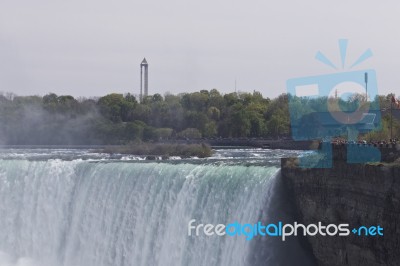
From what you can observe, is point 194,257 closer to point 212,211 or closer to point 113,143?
point 212,211

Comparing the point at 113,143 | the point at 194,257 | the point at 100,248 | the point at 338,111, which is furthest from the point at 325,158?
the point at 113,143

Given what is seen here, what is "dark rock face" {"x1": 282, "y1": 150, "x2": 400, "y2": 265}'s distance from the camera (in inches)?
908

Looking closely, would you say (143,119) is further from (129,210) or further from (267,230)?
(267,230)

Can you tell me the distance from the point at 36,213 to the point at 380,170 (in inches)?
825

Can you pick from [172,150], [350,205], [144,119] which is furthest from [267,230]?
[144,119]

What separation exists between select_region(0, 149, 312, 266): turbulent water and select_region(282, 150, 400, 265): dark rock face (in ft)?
3.66

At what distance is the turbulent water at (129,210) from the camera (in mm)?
29125

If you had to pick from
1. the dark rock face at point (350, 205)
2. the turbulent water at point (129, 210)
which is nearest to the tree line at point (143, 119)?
the turbulent water at point (129, 210)

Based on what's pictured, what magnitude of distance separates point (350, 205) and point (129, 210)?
11.7 metres

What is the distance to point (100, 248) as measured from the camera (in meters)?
35.3

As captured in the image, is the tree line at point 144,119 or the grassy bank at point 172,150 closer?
the grassy bank at point 172,150

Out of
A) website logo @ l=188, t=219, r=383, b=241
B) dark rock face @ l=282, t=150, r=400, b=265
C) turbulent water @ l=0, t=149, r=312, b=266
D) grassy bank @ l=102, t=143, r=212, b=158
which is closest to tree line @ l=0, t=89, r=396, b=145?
grassy bank @ l=102, t=143, r=212, b=158

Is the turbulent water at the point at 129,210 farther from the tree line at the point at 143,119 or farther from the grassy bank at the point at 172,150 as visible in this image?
the tree line at the point at 143,119

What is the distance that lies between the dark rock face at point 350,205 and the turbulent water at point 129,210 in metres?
1.12
